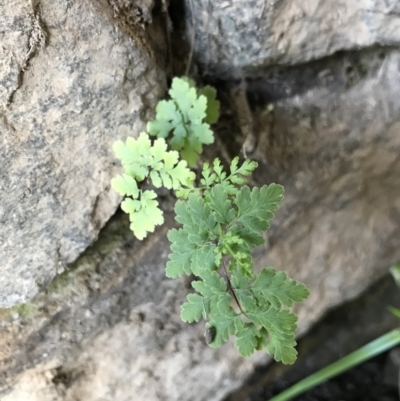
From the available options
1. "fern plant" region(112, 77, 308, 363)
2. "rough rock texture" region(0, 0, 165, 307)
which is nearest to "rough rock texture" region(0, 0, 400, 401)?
"rough rock texture" region(0, 0, 165, 307)

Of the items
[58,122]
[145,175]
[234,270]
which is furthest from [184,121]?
[234,270]

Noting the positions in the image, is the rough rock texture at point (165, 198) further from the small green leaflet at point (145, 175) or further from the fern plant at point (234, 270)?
the fern plant at point (234, 270)

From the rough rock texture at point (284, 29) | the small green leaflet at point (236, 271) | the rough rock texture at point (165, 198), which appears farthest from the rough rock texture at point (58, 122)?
the small green leaflet at point (236, 271)

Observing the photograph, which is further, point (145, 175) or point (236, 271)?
point (145, 175)

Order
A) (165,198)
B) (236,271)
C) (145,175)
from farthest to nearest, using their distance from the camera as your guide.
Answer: (165,198) → (145,175) → (236,271)

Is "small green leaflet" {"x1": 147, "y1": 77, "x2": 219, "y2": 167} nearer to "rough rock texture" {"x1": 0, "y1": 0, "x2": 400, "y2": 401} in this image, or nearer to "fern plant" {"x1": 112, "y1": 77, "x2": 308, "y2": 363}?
"rough rock texture" {"x1": 0, "y1": 0, "x2": 400, "y2": 401}

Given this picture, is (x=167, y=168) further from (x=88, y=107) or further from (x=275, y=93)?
(x=275, y=93)

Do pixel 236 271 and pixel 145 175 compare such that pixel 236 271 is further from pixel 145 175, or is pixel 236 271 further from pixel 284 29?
pixel 284 29

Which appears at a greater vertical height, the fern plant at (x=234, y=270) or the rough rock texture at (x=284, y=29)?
the rough rock texture at (x=284, y=29)
